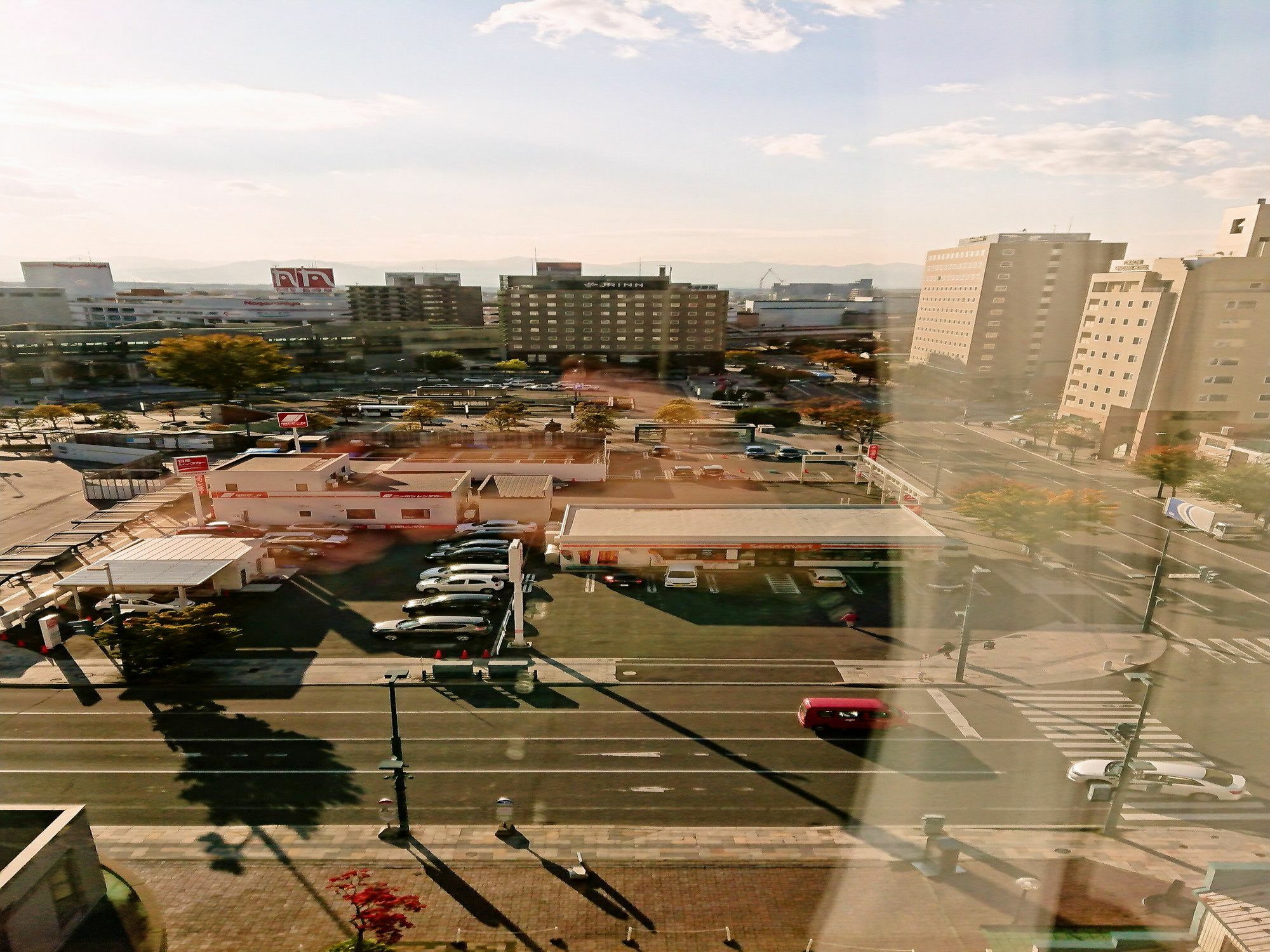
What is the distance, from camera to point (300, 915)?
14.2 meters

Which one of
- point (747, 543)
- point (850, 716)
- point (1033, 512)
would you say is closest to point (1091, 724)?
point (850, 716)

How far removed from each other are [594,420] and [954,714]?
42410 millimetres

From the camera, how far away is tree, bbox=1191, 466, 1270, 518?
125 feet

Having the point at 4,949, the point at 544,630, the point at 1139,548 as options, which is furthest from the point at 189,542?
the point at 1139,548

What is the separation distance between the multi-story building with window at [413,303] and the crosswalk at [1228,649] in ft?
444

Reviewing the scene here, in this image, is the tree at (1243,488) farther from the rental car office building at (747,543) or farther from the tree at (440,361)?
the tree at (440,361)

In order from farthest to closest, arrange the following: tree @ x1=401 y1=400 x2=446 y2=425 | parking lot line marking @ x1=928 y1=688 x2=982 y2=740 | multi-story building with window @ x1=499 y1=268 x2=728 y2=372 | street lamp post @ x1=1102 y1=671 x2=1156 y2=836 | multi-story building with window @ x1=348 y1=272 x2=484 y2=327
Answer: multi-story building with window @ x1=348 y1=272 x2=484 y2=327 < multi-story building with window @ x1=499 y1=268 x2=728 y2=372 < tree @ x1=401 y1=400 x2=446 y2=425 < parking lot line marking @ x1=928 y1=688 x2=982 y2=740 < street lamp post @ x1=1102 y1=671 x2=1156 y2=836

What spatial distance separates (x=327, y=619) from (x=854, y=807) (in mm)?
21640

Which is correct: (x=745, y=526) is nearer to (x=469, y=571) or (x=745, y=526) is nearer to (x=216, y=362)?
(x=469, y=571)

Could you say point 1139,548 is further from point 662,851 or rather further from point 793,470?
point 662,851

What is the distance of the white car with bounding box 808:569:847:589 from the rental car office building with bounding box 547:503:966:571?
179cm

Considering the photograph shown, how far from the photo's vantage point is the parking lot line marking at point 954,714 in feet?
68.1

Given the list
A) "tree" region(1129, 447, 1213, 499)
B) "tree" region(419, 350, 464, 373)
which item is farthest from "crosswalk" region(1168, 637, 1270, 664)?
"tree" region(419, 350, 464, 373)

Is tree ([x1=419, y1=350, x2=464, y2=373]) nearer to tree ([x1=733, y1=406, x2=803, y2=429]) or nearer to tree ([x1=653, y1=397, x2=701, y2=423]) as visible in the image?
tree ([x1=653, y1=397, x2=701, y2=423])
